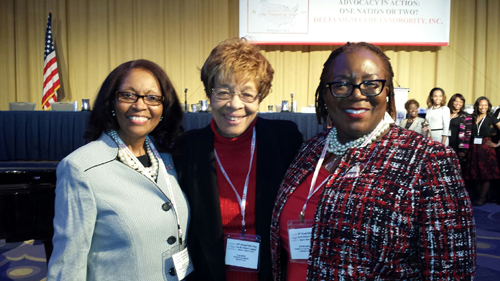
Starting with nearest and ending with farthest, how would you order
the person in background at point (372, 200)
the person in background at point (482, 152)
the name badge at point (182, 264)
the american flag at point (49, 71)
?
1. the person in background at point (372, 200)
2. the name badge at point (182, 264)
3. the person in background at point (482, 152)
4. the american flag at point (49, 71)

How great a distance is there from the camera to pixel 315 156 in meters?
1.28

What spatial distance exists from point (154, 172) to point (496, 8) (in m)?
10.8

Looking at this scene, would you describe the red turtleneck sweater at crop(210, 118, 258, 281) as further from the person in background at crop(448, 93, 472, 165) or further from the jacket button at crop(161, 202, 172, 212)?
the person in background at crop(448, 93, 472, 165)

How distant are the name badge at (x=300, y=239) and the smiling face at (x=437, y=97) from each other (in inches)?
213

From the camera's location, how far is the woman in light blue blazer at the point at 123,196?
1.12 metres

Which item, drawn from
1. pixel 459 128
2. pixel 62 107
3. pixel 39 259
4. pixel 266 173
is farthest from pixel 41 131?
pixel 459 128

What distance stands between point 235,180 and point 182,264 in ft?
1.26

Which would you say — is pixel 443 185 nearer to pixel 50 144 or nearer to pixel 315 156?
pixel 315 156

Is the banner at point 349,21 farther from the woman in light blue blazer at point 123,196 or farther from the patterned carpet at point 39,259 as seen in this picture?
the woman in light blue blazer at point 123,196

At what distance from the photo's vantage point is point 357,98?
3.57 ft

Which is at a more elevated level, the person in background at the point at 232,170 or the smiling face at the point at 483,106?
the smiling face at the point at 483,106

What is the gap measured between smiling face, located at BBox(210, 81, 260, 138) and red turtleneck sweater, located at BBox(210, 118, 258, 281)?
5cm

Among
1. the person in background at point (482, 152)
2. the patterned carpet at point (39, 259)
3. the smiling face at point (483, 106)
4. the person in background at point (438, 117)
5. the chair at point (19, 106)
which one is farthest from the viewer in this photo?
the chair at point (19, 106)

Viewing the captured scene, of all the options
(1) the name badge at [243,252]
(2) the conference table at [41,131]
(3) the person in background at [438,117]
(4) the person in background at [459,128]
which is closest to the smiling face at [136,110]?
(1) the name badge at [243,252]
